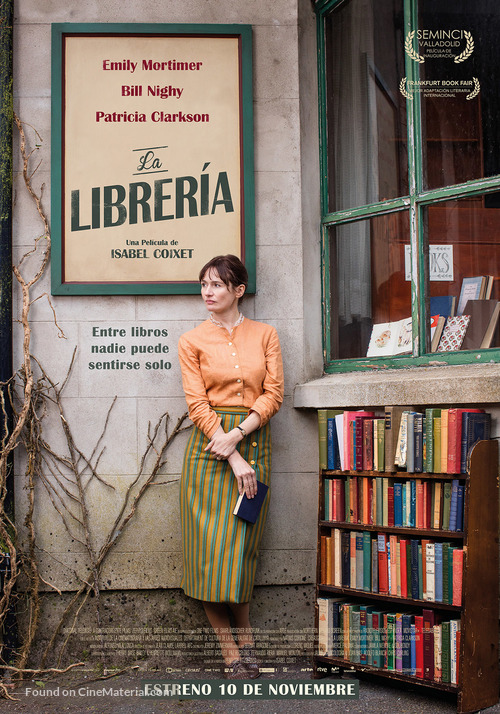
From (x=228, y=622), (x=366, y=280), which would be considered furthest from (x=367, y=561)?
(x=366, y=280)

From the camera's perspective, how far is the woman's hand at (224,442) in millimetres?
3740

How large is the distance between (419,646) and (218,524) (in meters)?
1.07

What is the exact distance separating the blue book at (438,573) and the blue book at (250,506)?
0.89 meters

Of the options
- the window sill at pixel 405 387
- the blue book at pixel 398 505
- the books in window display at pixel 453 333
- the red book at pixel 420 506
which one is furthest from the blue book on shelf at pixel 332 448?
the books in window display at pixel 453 333

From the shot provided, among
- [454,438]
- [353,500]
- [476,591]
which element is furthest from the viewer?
[353,500]

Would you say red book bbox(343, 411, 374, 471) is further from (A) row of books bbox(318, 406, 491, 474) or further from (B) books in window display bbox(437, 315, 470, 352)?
(B) books in window display bbox(437, 315, 470, 352)

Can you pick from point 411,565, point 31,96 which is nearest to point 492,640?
point 411,565

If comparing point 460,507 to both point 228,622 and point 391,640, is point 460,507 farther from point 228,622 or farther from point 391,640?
point 228,622

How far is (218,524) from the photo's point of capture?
379cm

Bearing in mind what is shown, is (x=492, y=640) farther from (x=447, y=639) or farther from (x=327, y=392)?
(x=327, y=392)

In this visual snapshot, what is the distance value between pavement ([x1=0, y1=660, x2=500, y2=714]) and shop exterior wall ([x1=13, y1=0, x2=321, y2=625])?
1.64 ft

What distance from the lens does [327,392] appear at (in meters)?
4.09

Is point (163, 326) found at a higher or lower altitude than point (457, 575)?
higher

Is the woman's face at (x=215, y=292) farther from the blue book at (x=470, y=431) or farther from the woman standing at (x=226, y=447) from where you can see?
the blue book at (x=470, y=431)
